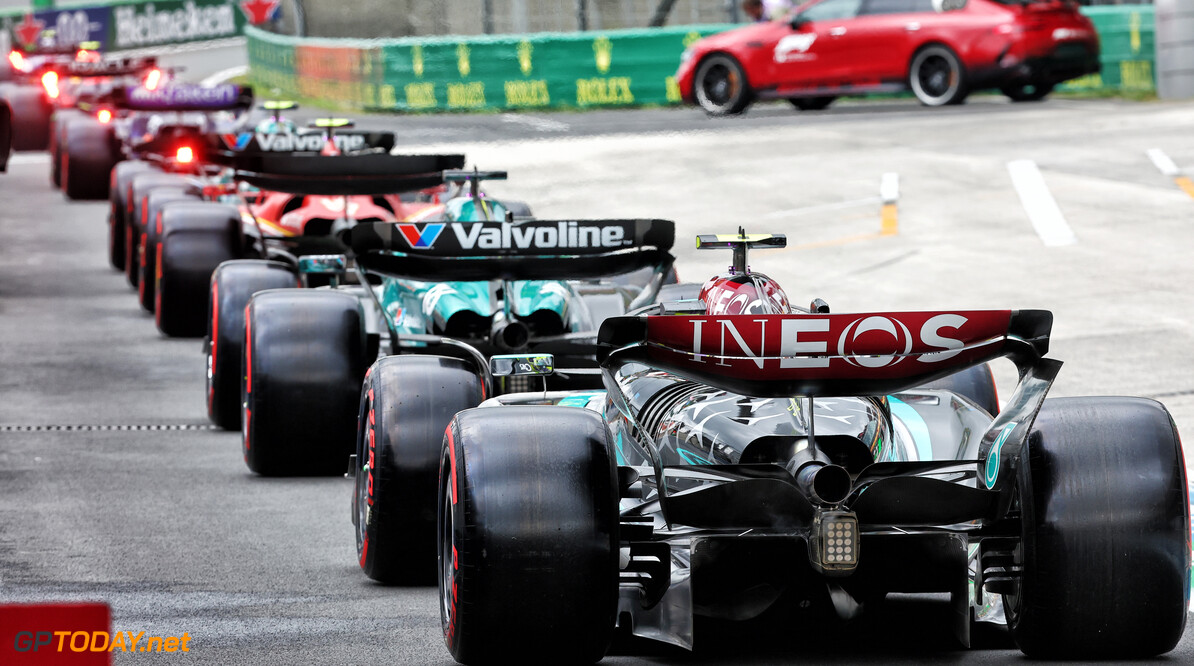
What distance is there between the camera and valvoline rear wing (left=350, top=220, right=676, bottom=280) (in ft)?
26.9

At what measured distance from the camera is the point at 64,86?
28.7 meters

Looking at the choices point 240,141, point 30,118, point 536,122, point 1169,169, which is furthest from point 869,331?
point 30,118

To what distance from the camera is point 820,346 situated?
4996 millimetres

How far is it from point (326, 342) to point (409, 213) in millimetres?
5439

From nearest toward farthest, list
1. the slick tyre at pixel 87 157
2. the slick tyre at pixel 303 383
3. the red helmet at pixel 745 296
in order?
the red helmet at pixel 745 296
the slick tyre at pixel 303 383
the slick tyre at pixel 87 157

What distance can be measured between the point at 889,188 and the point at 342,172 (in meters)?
8.70

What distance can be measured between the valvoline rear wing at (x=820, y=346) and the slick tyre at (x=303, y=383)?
3.67 metres

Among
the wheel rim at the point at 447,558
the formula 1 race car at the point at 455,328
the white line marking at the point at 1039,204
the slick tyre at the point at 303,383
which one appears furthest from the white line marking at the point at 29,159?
the wheel rim at the point at 447,558

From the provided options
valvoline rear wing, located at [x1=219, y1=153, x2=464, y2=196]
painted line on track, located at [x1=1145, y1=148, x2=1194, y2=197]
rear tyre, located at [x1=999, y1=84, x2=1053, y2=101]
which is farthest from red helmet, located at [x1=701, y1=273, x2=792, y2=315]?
rear tyre, located at [x1=999, y1=84, x2=1053, y2=101]

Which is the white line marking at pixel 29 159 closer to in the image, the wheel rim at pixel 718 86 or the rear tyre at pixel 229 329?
the wheel rim at pixel 718 86

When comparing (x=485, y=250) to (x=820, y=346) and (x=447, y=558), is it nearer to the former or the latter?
(x=447, y=558)

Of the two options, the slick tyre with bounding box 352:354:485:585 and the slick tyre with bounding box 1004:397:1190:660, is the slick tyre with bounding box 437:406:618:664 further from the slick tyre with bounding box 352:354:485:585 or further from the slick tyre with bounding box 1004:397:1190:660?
the slick tyre with bounding box 352:354:485:585

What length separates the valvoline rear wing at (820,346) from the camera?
5.00 metres

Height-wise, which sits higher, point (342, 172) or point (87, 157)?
point (342, 172)
